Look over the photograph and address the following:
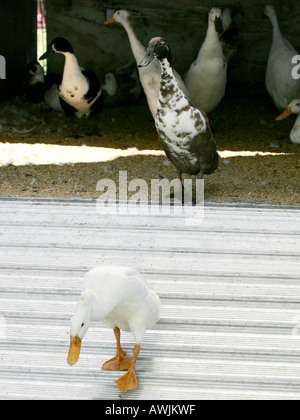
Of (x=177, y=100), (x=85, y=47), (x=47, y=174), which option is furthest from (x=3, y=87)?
(x=177, y=100)

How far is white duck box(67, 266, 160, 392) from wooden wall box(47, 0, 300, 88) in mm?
5213

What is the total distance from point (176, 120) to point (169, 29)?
3625mm

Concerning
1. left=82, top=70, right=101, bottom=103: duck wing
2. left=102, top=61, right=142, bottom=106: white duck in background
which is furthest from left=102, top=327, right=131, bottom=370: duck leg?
left=102, top=61, right=142, bottom=106: white duck in background

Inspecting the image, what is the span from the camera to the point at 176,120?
3.63 meters

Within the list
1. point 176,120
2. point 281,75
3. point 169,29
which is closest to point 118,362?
point 176,120

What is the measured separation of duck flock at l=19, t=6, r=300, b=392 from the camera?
6.63 feet

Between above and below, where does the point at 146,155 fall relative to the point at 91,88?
below

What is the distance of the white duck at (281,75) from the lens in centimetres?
573

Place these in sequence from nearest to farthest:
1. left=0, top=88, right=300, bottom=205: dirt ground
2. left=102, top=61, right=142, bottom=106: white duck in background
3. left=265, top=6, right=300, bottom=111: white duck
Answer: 1. left=0, top=88, right=300, bottom=205: dirt ground
2. left=265, top=6, right=300, bottom=111: white duck
3. left=102, top=61, right=142, bottom=106: white duck in background

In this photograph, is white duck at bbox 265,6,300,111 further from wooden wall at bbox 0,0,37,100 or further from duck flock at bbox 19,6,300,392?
wooden wall at bbox 0,0,37,100

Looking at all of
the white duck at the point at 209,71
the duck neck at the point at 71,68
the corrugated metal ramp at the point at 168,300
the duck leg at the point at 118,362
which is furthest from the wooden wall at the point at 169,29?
the duck leg at the point at 118,362

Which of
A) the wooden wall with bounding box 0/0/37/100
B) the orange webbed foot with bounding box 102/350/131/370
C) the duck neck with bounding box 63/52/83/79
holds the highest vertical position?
the wooden wall with bounding box 0/0/37/100

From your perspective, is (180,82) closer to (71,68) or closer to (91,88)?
(91,88)

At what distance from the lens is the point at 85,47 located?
7.13 metres
